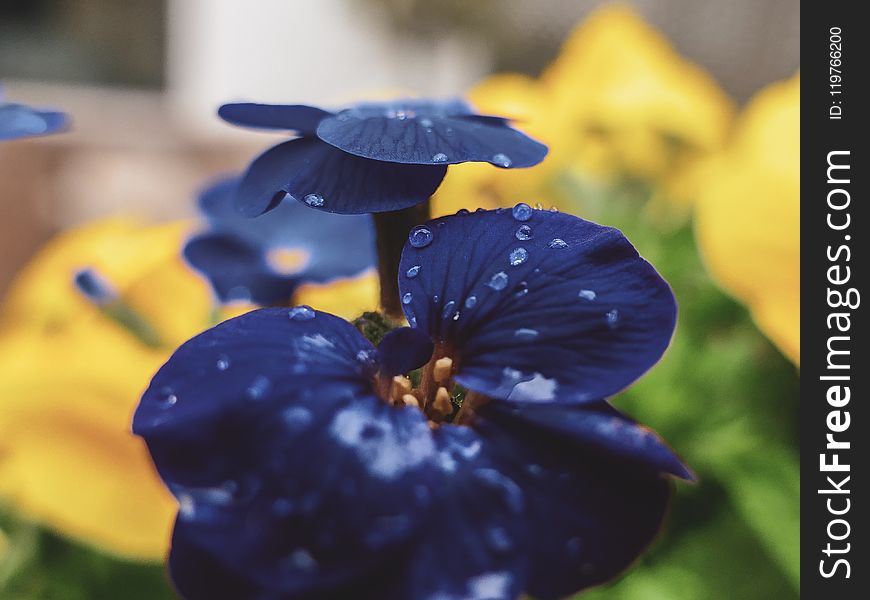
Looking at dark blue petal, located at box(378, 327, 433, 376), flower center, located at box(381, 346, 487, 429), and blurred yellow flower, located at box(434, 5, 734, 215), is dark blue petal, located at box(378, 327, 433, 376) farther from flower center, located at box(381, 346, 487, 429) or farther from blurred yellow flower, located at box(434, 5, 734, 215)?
blurred yellow flower, located at box(434, 5, 734, 215)

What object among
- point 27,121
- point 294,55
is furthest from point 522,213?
point 294,55

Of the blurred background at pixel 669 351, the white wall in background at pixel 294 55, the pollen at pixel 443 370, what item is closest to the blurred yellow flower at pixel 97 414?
the blurred background at pixel 669 351

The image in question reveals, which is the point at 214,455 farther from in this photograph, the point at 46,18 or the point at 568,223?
the point at 46,18

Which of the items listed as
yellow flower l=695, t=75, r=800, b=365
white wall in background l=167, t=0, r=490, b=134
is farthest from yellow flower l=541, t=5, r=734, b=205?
white wall in background l=167, t=0, r=490, b=134

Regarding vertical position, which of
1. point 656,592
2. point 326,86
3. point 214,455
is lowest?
point 656,592

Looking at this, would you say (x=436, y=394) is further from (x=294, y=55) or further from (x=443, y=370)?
(x=294, y=55)
